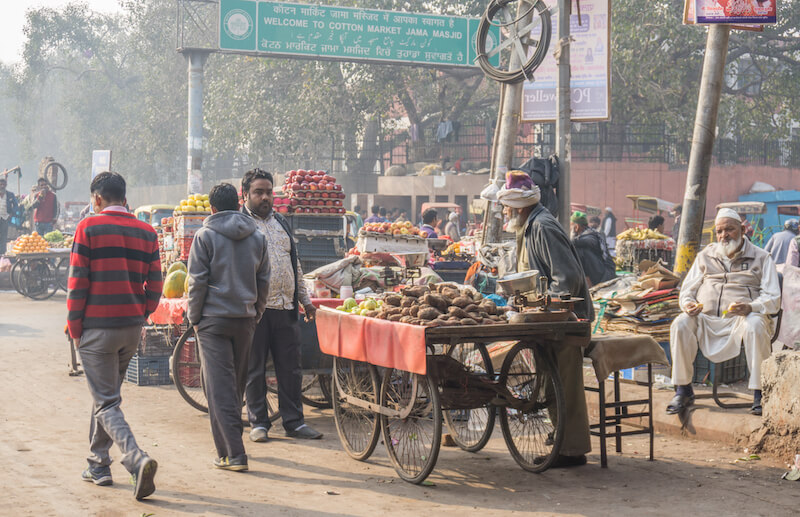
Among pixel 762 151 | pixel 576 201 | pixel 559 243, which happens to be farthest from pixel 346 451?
pixel 762 151

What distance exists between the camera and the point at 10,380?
9773 millimetres

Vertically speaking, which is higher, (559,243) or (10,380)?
(559,243)

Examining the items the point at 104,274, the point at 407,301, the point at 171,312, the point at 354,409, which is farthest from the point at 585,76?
the point at 104,274

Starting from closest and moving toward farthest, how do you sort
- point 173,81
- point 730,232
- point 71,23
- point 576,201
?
point 730,232 < point 576,201 < point 173,81 < point 71,23

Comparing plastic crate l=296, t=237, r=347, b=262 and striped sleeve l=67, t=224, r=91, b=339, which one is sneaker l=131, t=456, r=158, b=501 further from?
plastic crate l=296, t=237, r=347, b=262

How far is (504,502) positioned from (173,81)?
41358 mm

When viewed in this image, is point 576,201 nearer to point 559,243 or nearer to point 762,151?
point 762,151

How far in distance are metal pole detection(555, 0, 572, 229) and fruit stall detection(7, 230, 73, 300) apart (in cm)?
1131

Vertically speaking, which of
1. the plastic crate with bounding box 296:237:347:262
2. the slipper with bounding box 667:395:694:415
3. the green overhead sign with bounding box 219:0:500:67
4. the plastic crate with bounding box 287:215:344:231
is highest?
the green overhead sign with bounding box 219:0:500:67

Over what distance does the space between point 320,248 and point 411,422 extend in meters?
4.68

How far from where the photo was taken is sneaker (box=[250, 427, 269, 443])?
710cm

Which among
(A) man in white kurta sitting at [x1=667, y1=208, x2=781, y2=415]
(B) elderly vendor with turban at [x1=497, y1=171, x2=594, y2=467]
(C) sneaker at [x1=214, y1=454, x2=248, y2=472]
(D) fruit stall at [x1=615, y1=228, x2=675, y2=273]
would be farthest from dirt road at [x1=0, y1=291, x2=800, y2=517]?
(D) fruit stall at [x1=615, y1=228, x2=675, y2=273]

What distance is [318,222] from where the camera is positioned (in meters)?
10.5

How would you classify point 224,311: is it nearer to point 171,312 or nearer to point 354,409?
point 354,409
